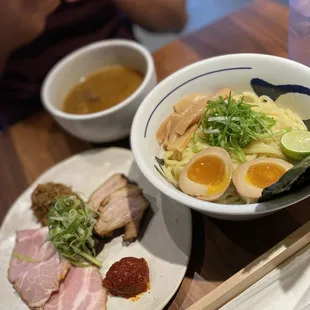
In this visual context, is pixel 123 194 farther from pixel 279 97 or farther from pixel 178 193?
pixel 279 97

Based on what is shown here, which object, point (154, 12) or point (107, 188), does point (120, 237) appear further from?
point (154, 12)

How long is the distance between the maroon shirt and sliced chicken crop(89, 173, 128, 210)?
2.63 feet

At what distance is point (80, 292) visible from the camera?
1.19m

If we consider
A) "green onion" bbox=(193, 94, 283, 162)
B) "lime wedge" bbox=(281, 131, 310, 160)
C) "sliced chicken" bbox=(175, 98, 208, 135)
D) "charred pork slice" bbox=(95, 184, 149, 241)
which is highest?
"lime wedge" bbox=(281, 131, 310, 160)

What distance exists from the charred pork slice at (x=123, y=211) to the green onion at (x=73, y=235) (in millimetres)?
39

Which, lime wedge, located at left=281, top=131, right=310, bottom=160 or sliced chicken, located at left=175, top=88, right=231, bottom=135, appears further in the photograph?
sliced chicken, located at left=175, top=88, right=231, bottom=135

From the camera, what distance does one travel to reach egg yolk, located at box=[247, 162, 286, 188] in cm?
105

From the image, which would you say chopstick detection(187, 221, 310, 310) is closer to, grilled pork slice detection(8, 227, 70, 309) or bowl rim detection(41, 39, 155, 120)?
grilled pork slice detection(8, 227, 70, 309)

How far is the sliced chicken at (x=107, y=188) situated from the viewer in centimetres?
138

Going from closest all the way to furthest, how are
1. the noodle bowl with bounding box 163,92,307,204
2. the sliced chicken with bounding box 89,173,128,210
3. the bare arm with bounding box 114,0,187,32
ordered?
the noodle bowl with bounding box 163,92,307,204, the sliced chicken with bounding box 89,173,128,210, the bare arm with bounding box 114,0,187,32

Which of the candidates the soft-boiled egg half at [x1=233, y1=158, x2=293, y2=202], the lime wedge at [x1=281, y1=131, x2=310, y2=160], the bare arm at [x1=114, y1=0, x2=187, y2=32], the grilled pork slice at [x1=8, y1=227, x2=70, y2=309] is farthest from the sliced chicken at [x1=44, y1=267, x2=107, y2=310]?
the bare arm at [x1=114, y1=0, x2=187, y2=32]

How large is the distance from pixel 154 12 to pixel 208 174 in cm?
133

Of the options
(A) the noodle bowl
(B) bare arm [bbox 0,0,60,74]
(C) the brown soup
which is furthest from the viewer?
(B) bare arm [bbox 0,0,60,74]

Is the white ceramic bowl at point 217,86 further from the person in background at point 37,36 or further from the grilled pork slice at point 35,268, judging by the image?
the person in background at point 37,36
